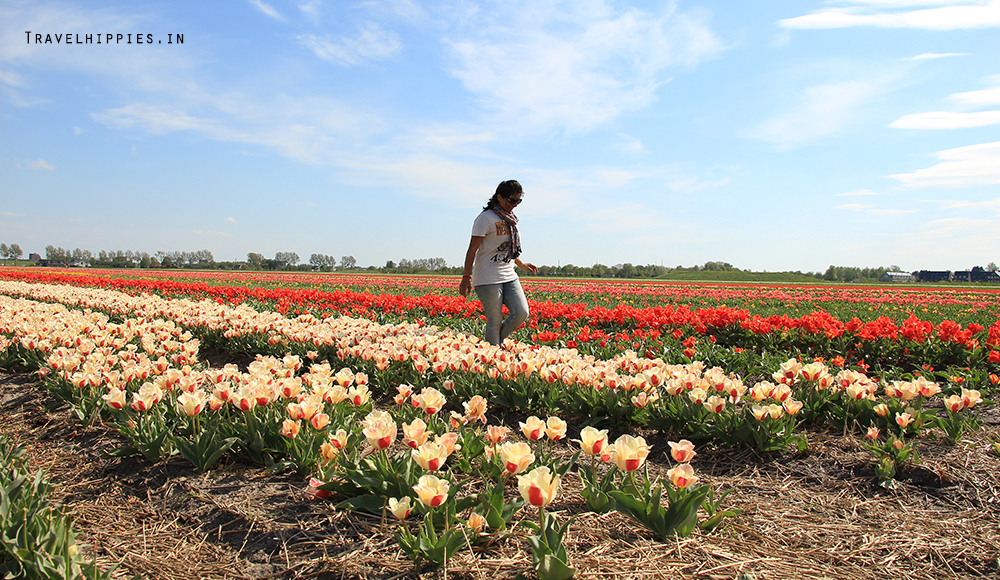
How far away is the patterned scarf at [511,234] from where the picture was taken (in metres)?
5.43

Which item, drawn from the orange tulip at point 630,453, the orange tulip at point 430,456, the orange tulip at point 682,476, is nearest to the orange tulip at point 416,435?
the orange tulip at point 430,456

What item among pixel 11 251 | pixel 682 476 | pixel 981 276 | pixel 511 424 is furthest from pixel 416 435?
pixel 11 251

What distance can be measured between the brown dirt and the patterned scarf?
9.87 ft

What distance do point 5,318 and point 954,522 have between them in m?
9.31

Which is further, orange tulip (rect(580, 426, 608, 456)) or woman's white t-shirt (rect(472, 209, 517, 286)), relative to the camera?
woman's white t-shirt (rect(472, 209, 517, 286))

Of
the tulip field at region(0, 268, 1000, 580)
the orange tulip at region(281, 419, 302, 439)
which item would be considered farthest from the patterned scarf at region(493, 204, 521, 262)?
the orange tulip at region(281, 419, 302, 439)

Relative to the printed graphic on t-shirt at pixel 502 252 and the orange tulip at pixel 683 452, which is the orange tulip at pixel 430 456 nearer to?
the orange tulip at pixel 683 452

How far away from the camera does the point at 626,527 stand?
2.13 m

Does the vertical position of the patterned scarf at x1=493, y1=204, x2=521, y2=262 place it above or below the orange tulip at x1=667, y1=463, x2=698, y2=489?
above

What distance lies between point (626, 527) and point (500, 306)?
353 centimetres

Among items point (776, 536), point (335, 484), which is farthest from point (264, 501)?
point (776, 536)

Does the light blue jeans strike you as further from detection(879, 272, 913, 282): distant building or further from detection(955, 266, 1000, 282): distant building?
detection(879, 272, 913, 282): distant building

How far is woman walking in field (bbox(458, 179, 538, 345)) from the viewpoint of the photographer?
537cm

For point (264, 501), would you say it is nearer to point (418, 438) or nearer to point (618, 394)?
point (418, 438)
